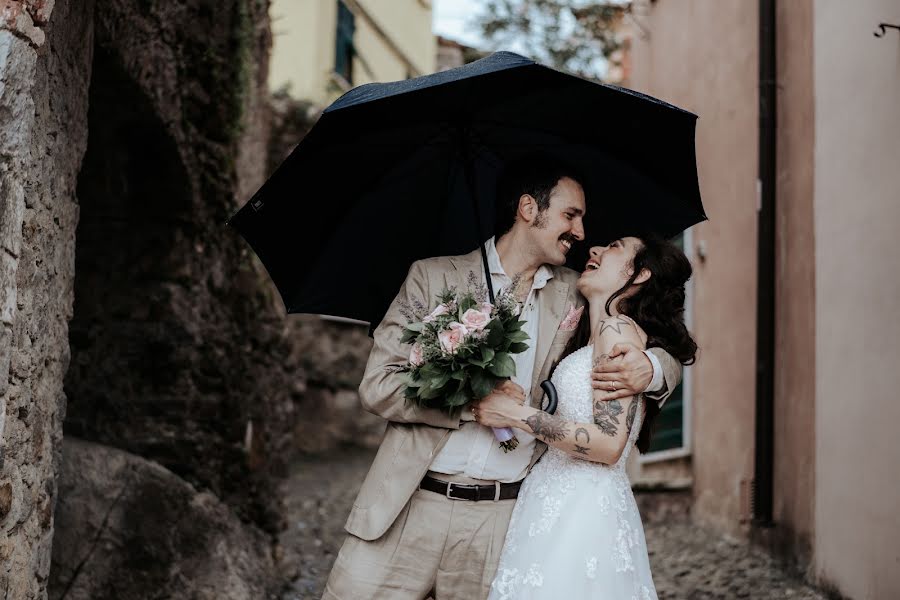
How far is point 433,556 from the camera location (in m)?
3.25

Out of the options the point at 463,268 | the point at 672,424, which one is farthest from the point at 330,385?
the point at 463,268

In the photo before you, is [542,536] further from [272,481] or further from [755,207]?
[755,207]

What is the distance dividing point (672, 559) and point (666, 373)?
13.8 ft

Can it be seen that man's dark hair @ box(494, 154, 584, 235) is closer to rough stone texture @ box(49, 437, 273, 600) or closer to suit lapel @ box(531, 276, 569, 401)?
suit lapel @ box(531, 276, 569, 401)

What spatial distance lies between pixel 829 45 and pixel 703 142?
2.97 meters

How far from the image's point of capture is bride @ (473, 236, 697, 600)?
310 centimetres

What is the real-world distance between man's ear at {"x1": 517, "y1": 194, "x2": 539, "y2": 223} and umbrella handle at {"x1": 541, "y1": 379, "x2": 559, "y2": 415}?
0.57 meters

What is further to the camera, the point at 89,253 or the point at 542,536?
the point at 89,253

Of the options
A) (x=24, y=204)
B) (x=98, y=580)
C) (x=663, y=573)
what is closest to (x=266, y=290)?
(x=98, y=580)

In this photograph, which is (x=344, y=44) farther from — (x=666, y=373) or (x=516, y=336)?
(x=516, y=336)

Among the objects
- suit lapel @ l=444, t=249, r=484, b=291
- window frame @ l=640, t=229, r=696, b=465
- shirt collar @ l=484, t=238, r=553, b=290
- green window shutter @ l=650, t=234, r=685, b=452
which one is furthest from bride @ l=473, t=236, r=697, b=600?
green window shutter @ l=650, t=234, r=685, b=452

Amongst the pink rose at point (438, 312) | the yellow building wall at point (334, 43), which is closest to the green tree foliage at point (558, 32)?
the yellow building wall at point (334, 43)

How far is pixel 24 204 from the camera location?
10.5 feet

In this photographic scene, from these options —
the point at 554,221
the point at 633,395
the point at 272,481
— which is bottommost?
the point at 272,481
